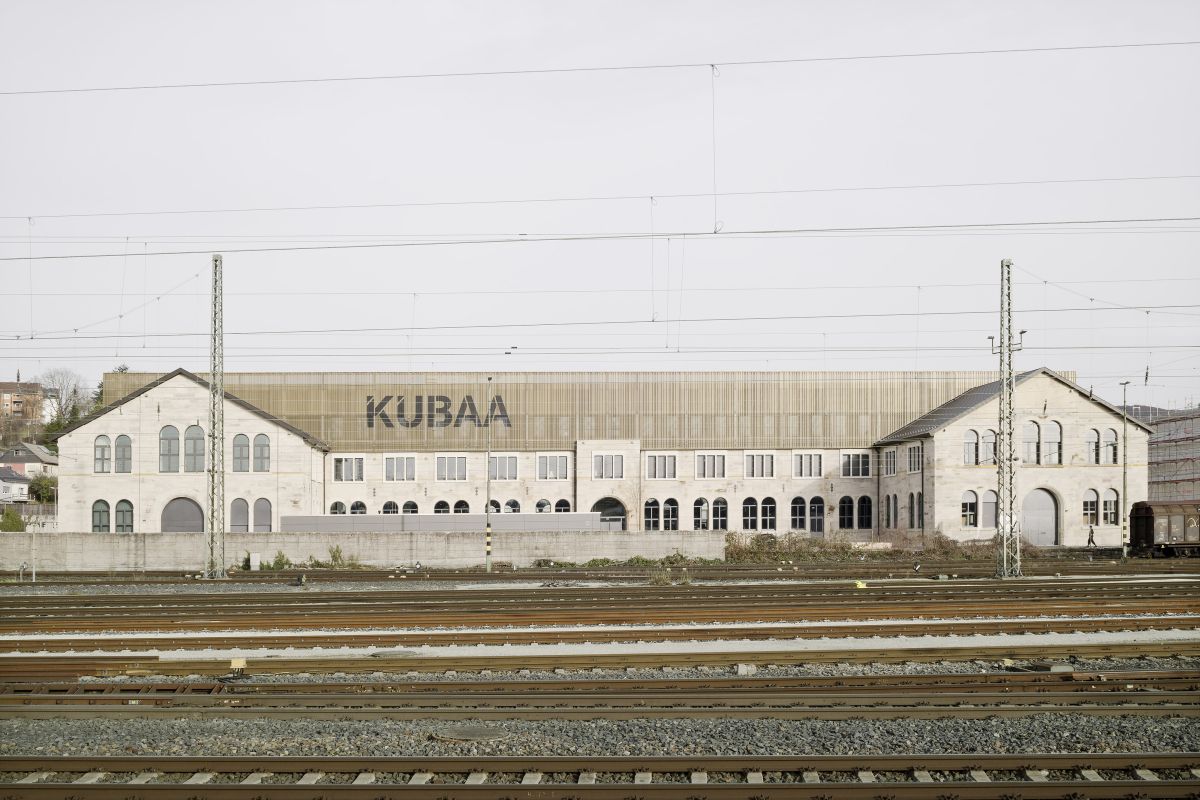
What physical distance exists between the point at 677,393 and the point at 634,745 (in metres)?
53.9

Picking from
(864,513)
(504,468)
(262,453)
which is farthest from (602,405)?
(262,453)

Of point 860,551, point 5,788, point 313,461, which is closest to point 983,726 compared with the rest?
point 5,788

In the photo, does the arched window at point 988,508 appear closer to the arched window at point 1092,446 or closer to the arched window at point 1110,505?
the arched window at point 1092,446

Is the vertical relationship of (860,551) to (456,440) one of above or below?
below

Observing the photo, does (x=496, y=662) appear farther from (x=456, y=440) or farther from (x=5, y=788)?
(x=456, y=440)

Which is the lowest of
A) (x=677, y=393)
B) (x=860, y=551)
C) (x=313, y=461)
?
(x=860, y=551)

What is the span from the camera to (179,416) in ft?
184

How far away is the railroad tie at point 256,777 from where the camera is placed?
10.8m

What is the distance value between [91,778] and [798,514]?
5736 centimetres

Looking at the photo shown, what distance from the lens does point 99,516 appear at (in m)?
56.2

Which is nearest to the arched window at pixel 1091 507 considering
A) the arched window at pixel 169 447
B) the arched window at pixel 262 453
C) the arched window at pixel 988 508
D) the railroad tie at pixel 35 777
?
the arched window at pixel 988 508

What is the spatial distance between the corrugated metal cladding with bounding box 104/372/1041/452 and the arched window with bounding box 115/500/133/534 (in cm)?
1067

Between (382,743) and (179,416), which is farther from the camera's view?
(179,416)

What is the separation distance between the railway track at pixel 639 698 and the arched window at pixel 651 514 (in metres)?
48.8
